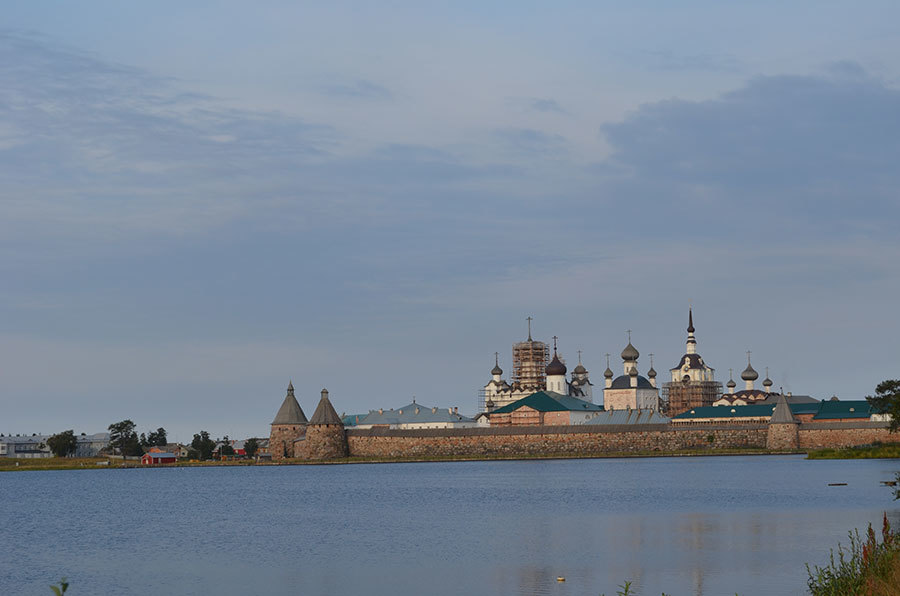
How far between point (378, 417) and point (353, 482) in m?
53.0

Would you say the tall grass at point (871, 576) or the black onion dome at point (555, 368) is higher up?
the black onion dome at point (555, 368)

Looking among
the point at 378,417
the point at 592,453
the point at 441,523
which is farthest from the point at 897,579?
the point at 378,417

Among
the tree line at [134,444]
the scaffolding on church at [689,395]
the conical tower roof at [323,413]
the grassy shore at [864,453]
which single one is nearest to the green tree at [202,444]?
the tree line at [134,444]

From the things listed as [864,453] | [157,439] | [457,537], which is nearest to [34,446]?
[157,439]

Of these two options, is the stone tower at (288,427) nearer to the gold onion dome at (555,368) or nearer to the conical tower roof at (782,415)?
the gold onion dome at (555,368)

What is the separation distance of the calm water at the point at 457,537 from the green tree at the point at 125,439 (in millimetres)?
62635

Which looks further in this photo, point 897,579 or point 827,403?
point 827,403

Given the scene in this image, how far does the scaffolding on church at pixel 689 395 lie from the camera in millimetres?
127125

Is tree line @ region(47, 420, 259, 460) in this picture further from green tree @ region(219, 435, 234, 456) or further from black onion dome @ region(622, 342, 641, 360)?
black onion dome @ region(622, 342, 641, 360)

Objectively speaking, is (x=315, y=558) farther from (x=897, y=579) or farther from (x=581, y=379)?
(x=581, y=379)

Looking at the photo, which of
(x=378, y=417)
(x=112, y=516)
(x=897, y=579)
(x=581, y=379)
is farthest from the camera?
(x=581, y=379)

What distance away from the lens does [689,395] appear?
128 m

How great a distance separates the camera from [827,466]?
69.7m

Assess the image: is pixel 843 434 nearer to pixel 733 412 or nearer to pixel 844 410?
pixel 844 410
